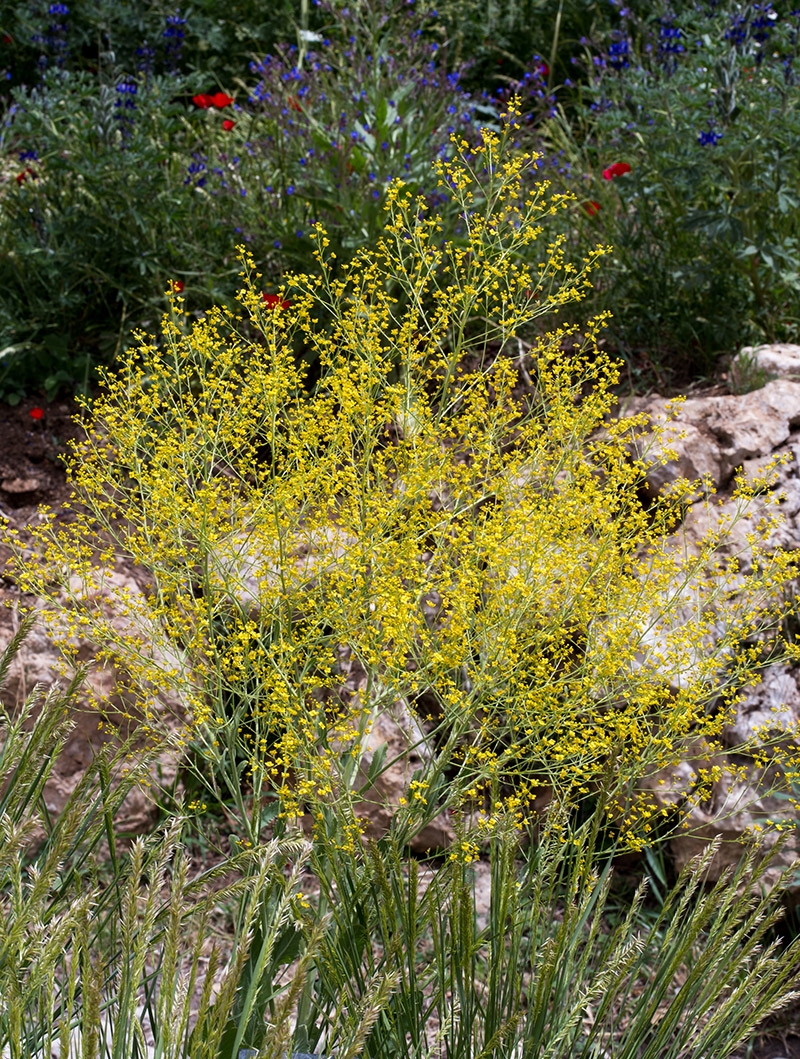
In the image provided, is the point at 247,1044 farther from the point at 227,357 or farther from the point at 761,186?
the point at 761,186

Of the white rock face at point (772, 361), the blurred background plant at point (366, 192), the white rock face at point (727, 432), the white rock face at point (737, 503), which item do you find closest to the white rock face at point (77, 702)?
the blurred background plant at point (366, 192)

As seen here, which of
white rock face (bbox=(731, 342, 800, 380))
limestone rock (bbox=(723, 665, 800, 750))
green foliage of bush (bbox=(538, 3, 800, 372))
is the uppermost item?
green foliage of bush (bbox=(538, 3, 800, 372))

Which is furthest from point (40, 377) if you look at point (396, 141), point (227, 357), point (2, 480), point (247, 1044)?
point (247, 1044)

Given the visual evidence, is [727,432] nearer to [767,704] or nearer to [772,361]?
[772,361]

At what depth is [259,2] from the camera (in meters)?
6.16

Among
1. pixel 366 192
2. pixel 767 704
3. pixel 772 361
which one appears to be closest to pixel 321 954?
pixel 767 704

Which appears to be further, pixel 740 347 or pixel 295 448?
pixel 740 347

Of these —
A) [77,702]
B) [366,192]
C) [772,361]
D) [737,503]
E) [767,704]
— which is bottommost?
[77,702]

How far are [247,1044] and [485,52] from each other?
5.80 meters

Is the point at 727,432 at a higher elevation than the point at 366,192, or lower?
lower

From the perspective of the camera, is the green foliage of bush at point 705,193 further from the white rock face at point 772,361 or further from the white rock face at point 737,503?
the white rock face at point 737,503

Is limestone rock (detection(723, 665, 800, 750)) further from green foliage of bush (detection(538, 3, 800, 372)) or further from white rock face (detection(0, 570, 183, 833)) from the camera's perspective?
white rock face (detection(0, 570, 183, 833))

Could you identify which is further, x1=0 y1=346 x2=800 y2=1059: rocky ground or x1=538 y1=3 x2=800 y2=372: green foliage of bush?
x1=538 y1=3 x2=800 y2=372: green foliage of bush

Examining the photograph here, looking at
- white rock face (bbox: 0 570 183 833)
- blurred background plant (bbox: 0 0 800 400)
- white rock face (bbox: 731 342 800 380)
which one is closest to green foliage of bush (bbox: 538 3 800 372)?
blurred background plant (bbox: 0 0 800 400)
